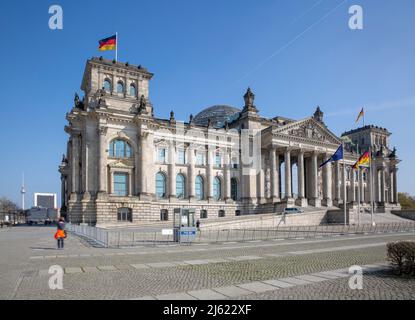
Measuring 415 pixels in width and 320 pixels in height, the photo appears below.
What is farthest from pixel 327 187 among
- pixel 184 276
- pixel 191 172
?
pixel 184 276

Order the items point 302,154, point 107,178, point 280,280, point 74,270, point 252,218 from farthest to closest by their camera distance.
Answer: point 302,154 → point 107,178 → point 252,218 → point 74,270 → point 280,280

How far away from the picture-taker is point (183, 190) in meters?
67.2

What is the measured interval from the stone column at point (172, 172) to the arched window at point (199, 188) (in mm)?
5922

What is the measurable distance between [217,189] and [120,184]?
2159cm

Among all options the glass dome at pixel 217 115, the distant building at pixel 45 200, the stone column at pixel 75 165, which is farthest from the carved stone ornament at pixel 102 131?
the distant building at pixel 45 200

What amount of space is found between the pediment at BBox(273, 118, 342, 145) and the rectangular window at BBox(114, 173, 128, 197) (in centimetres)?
3200

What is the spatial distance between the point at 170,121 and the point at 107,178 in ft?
55.4

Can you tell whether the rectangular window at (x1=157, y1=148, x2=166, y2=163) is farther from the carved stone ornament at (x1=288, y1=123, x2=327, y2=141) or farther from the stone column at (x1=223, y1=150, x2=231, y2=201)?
the carved stone ornament at (x1=288, y1=123, x2=327, y2=141)

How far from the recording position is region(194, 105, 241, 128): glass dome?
8706cm

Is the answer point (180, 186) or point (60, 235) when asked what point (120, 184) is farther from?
point (60, 235)

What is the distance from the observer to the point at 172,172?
6475cm

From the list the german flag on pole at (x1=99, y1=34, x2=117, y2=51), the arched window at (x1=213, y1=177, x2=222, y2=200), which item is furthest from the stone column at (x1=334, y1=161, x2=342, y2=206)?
the german flag on pole at (x1=99, y1=34, x2=117, y2=51)
